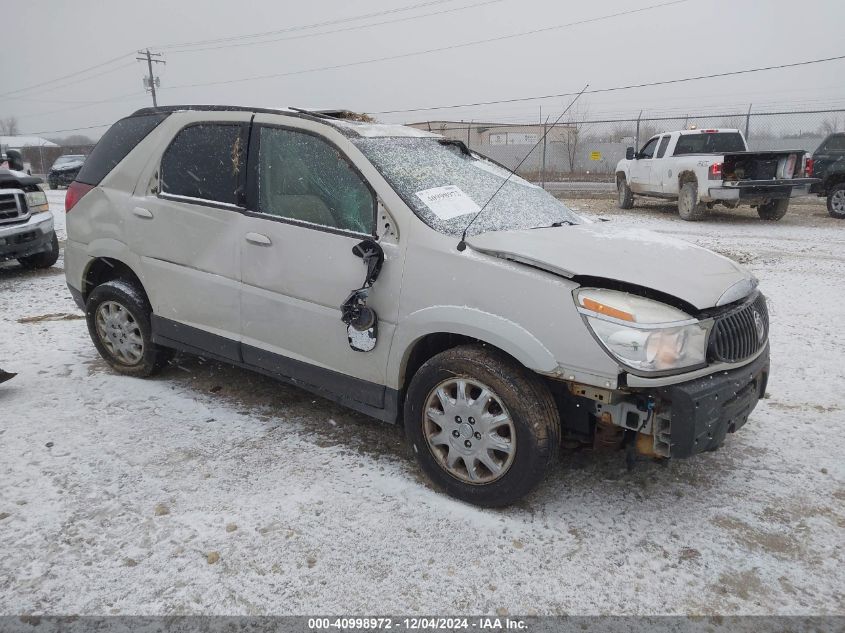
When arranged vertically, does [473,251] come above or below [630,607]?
above

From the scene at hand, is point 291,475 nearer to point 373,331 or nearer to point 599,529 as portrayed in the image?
point 373,331

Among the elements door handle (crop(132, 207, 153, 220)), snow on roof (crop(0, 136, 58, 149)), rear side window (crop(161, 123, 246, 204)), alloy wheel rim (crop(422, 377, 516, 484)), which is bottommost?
alloy wheel rim (crop(422, 377, 516, 484))

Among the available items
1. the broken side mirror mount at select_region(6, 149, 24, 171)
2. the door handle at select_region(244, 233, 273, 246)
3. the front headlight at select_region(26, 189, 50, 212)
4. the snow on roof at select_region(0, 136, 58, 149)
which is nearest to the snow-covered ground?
the door handle at select_region(244, 233, 273, 246)

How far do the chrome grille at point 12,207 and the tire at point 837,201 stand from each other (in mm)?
14426

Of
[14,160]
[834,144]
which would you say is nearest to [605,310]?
[14,160]

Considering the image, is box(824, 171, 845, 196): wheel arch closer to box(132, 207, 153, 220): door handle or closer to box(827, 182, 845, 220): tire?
box(827, 182, 845, 220): tire

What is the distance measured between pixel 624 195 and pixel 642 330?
1395 cm

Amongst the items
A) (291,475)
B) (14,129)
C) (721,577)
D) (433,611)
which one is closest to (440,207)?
(291,475)

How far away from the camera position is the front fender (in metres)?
2.56

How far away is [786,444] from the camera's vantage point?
136 inches

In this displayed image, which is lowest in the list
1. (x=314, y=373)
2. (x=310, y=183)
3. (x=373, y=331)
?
(x=314, y=373)

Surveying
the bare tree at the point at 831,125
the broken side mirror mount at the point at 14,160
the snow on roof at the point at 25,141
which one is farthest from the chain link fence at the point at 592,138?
the snow on roof at the point at 25,141

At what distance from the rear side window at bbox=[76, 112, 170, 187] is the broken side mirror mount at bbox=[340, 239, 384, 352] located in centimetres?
203

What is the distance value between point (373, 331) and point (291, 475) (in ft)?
2.88
